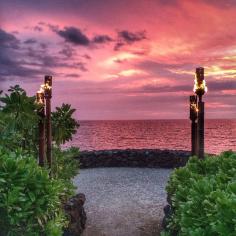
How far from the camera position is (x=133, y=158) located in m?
21.3

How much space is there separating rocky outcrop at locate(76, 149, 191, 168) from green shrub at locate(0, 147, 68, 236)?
49.6ft

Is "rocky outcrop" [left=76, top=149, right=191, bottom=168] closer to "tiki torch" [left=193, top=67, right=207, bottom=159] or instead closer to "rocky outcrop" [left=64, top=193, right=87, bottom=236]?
"tiki torch" [left=193, top=67, right=207, bottom=159]

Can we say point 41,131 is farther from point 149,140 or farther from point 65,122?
point 149,140

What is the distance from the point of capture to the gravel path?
1134 cm

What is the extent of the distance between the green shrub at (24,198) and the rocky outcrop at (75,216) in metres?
4.10

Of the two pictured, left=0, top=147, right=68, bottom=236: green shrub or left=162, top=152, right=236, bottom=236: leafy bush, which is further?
left=0, top=147, right=68, bottom=236: green shrub

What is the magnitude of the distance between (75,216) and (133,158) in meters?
11.0

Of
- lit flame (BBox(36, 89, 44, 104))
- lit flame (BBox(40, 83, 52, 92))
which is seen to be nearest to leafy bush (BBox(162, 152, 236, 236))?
lit flame (BBox(36, 89, 44, 104))

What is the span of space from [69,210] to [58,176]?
1.99 m

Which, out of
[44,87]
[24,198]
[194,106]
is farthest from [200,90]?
[24,198]

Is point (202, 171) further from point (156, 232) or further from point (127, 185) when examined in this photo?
point (127, 185)

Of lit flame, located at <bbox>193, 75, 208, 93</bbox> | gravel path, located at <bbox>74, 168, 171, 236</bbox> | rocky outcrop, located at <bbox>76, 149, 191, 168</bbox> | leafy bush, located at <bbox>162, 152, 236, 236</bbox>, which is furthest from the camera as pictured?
rocky outcrop, located at <bbox>76, 149, 191, 168</bbox>

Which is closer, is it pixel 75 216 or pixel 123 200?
pixel 75 216

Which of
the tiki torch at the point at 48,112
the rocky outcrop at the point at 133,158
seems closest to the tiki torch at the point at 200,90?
the tiki torch at the point at 48,112
